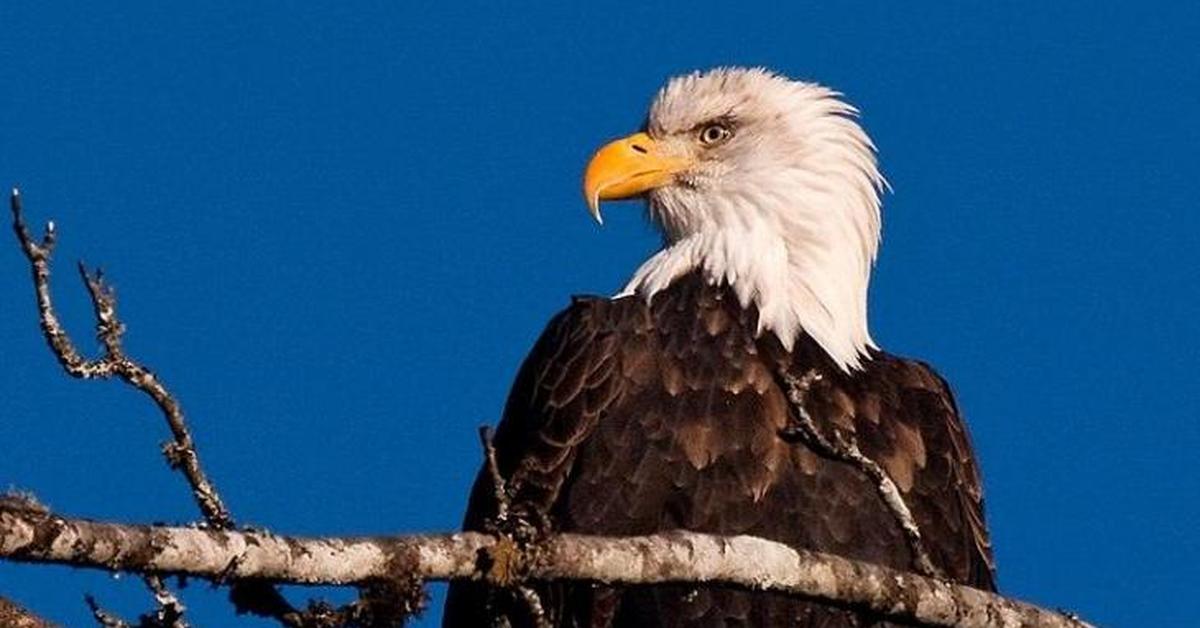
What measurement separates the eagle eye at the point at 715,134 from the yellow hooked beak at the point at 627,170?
0.35 ft

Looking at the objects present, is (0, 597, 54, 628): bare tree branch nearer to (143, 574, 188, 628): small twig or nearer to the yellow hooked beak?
(143, 574, 188, 628): small twig

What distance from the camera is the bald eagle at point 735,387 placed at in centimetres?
622

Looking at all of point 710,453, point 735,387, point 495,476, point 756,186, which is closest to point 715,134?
point 756,186

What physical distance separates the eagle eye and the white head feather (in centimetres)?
2

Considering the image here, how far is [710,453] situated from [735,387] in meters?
0.29

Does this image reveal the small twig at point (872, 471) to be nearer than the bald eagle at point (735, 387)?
Yes

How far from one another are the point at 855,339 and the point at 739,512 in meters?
1.09

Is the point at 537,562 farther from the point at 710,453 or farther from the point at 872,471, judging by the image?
the point at 710,453

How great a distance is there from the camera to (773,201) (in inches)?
299

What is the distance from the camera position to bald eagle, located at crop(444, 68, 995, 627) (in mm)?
6223

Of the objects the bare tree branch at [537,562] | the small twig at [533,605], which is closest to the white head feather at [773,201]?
the bare tree branch at [537,562]

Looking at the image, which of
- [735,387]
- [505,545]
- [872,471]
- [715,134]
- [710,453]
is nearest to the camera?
[505,545]

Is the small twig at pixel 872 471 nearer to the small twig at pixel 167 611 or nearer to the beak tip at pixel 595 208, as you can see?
the small twig at pixel 167 611

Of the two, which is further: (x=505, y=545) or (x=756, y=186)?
(x=756, y=186)
